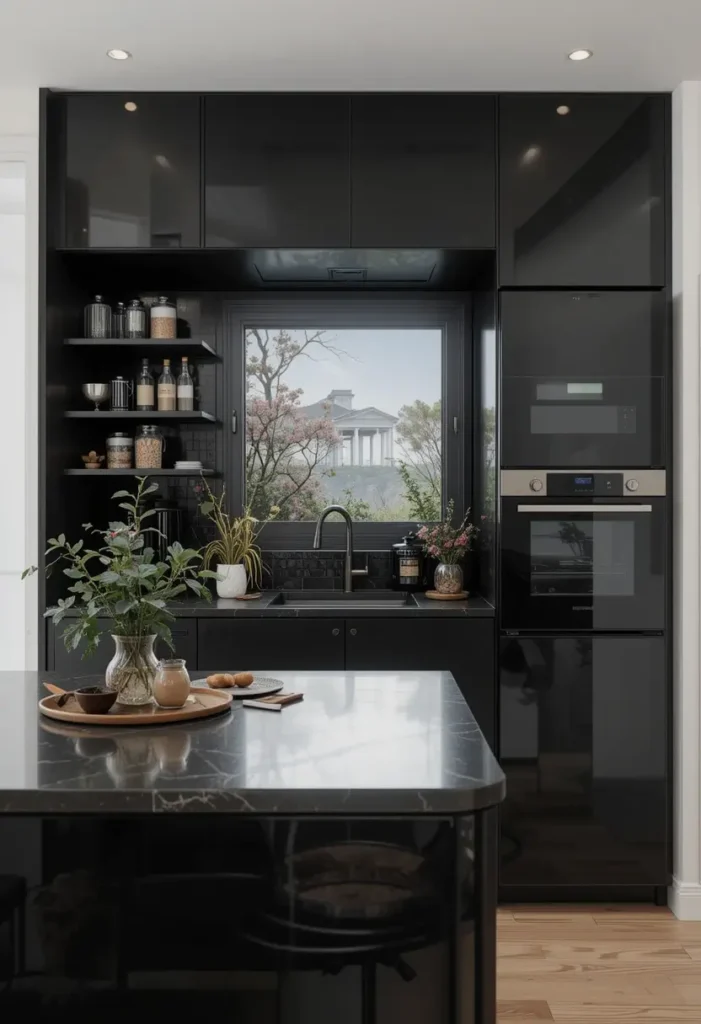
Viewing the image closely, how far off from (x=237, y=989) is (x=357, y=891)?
27 centimetres

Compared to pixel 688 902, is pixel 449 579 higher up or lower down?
higher up

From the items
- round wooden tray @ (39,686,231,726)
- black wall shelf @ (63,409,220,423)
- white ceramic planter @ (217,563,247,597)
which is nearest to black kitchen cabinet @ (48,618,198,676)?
white ceramic planter @ (217,563,247,597)

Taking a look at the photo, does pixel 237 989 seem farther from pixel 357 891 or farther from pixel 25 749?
pixel 25 749

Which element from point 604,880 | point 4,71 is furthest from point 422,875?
point 4,71

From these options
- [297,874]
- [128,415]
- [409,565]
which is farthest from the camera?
[409,565]

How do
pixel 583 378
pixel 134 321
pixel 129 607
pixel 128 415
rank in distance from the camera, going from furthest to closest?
1. pixel 134 321
2. pixel 128 415
3. pixel 583 378
4. pixel 129 607

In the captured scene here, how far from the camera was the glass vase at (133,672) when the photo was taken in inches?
74.0

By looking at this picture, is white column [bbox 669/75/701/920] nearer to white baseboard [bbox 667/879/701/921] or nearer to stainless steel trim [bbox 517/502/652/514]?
white baseboard [bbox 667/879/701/921]

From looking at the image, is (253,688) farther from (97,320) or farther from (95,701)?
(97,320)

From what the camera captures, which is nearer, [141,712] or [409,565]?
[141,712]

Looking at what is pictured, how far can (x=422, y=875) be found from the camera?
1470mm

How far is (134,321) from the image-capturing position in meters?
3.55

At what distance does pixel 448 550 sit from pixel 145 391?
1.39 m

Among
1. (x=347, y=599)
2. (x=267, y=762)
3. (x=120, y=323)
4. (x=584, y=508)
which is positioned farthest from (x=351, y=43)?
(x=267, y=762)
